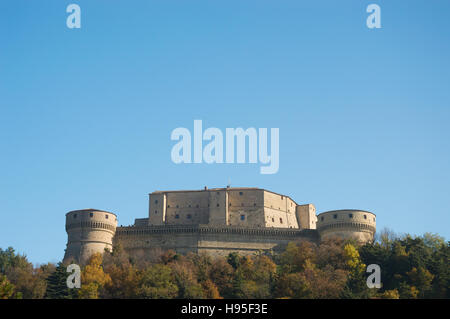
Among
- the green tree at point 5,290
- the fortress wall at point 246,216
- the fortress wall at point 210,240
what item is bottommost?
the green tree at point 5,290

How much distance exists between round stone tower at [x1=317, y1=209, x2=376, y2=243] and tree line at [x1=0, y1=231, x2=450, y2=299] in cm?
245

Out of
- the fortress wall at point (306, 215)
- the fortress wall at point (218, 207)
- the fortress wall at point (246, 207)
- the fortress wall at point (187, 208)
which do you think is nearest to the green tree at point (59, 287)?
the fortress wall at point (187, 208)

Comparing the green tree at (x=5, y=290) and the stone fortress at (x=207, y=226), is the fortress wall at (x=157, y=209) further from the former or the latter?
the green tree at (x=5, y=290)

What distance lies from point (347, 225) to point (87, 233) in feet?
87.8

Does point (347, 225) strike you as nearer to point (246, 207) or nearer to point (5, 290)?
point (246, 207)

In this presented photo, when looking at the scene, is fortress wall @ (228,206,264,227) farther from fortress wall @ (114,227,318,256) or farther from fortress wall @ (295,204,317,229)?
fortress wall @ (295,204,317,229)

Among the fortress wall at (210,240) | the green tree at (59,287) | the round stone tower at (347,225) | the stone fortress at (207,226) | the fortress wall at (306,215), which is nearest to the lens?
the green tree at (59,287)

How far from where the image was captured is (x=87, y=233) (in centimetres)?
7475

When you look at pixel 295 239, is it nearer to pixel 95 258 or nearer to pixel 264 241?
pixel 264 241

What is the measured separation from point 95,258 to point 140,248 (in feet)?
23.8

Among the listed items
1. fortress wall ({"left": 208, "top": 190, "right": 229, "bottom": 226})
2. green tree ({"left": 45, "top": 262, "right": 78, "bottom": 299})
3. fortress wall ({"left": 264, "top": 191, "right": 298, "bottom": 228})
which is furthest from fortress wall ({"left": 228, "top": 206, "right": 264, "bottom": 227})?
green tree ({"left": 45, "top": 262, "right": 78, "bottom": 299})

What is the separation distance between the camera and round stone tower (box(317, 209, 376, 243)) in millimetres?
74750

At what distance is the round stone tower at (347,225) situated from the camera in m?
74.8

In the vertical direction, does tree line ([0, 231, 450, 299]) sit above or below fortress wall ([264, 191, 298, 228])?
below
